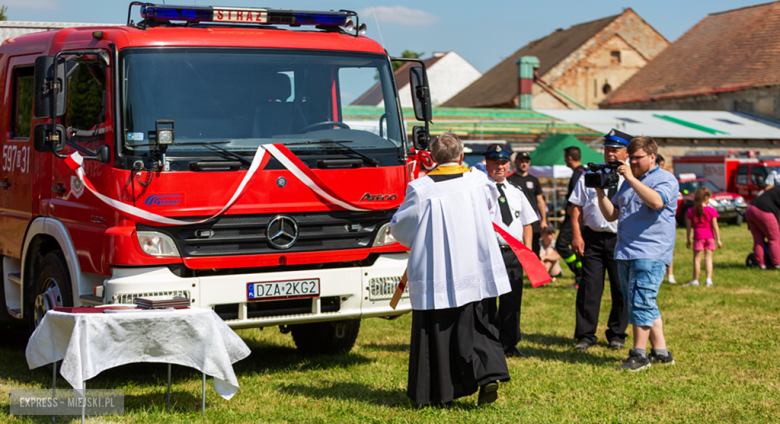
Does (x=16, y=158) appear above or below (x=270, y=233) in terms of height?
above

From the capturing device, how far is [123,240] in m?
5.86

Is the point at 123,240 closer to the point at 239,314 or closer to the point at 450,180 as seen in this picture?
the point at 239,314

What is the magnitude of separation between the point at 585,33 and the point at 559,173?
97.3 feet

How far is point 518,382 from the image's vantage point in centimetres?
661

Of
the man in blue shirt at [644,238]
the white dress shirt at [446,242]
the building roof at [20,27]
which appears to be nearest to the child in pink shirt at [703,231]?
the man in blue shirt at [644,238]

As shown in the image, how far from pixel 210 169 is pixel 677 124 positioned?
3378cm

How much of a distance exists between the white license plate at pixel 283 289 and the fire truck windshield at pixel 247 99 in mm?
1013

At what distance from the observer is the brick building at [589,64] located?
4922cm

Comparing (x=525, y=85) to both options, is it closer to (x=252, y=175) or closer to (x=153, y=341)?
(x=252, y=175)

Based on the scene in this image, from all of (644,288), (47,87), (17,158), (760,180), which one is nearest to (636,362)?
(644,288)

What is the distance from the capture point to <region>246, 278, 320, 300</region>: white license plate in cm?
625

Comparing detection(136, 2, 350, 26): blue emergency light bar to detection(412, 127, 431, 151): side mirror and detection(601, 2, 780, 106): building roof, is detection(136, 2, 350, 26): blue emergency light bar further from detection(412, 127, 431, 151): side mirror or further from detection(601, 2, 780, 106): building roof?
detection(601, 2, 780, 106): building roof

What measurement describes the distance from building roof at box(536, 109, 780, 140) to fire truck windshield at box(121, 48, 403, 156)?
89.4 feet

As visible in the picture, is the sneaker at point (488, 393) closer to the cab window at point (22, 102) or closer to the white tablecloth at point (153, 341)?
the white tablecloth at point (153, 341)
